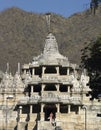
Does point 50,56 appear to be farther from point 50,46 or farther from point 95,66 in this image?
point 95,66

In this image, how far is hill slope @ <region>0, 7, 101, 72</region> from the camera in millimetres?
166375

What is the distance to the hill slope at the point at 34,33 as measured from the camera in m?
166

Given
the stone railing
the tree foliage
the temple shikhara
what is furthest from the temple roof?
the tree foliage

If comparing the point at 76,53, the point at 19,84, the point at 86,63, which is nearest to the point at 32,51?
the point at 76,53

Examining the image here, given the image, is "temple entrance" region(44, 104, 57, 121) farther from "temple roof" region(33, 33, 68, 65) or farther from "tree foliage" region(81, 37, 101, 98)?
"tree foliage" region(81, 37, 101, 98)

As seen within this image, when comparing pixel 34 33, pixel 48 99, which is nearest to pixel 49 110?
pixel 48 99

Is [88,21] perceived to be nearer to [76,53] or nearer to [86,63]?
[76,53]

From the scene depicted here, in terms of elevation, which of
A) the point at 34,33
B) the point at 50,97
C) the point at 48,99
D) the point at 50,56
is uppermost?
the point at 34,33

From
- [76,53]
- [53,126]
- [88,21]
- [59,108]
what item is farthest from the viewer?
[88,21]

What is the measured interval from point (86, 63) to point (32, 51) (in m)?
93.8

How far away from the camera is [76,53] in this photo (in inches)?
6452

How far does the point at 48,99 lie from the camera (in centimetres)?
5662

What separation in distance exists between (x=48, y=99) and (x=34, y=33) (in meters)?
127

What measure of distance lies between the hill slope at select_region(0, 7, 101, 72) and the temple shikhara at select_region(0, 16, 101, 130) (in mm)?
95758
